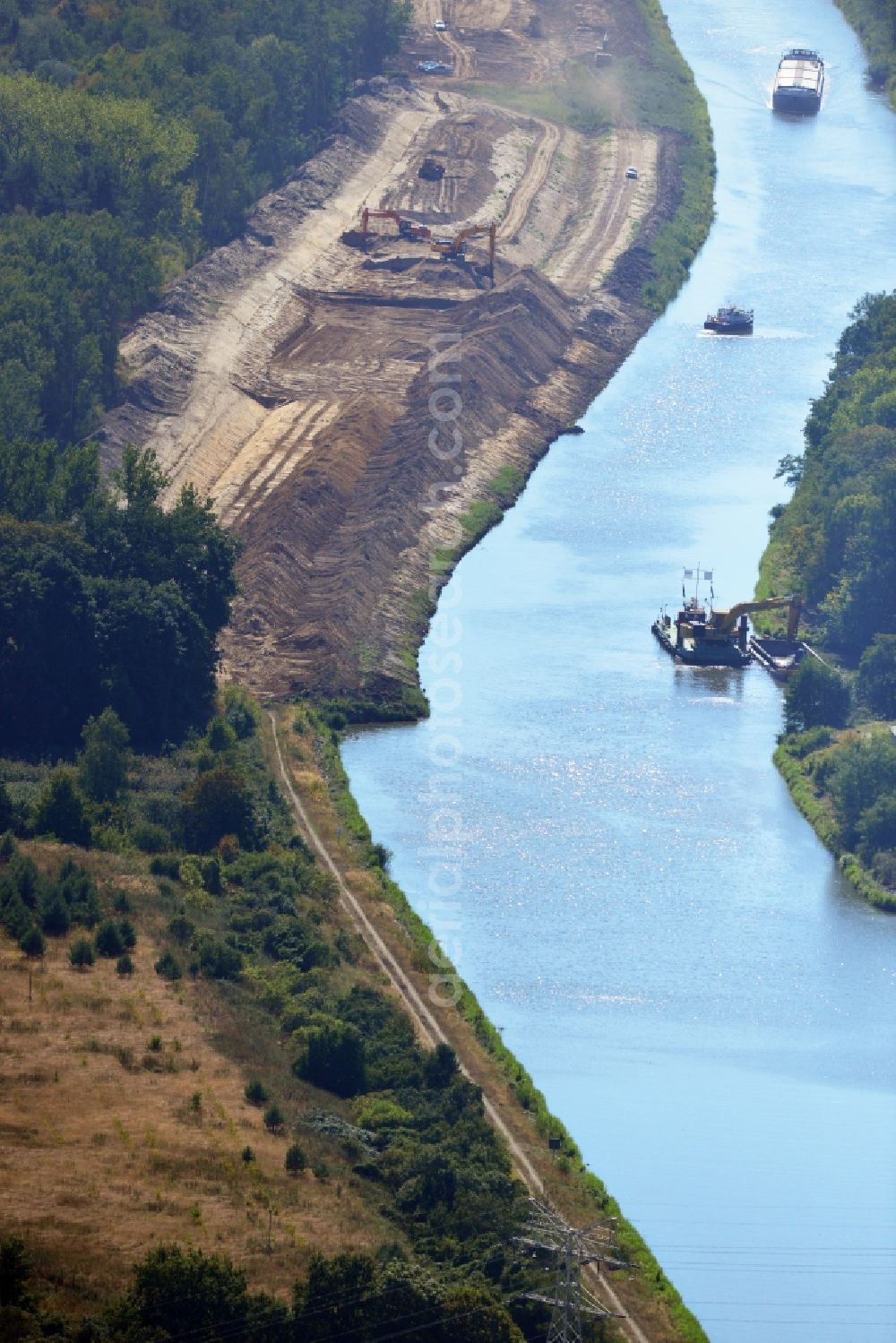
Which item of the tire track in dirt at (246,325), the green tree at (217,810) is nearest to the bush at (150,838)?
the green tree at (217,810)

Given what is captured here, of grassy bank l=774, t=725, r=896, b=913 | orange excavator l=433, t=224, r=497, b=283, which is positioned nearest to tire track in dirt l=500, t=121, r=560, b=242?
orange excavator l=433, t=224, r=497, b=283

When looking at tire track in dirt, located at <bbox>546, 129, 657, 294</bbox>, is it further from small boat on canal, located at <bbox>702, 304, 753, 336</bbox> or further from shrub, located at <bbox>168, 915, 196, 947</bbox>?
shrub, located at <bbox>168, 915, 196, 947</bbox>

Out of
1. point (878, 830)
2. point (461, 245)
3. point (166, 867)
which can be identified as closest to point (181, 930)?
point (166, 867)

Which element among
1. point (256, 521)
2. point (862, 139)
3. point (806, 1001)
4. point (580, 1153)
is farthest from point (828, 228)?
point (580, 1153)

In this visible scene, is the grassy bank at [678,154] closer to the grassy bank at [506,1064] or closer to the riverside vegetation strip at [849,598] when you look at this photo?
the riverside vegetation strip at [849,598]

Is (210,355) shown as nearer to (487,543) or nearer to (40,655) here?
(487,543)
